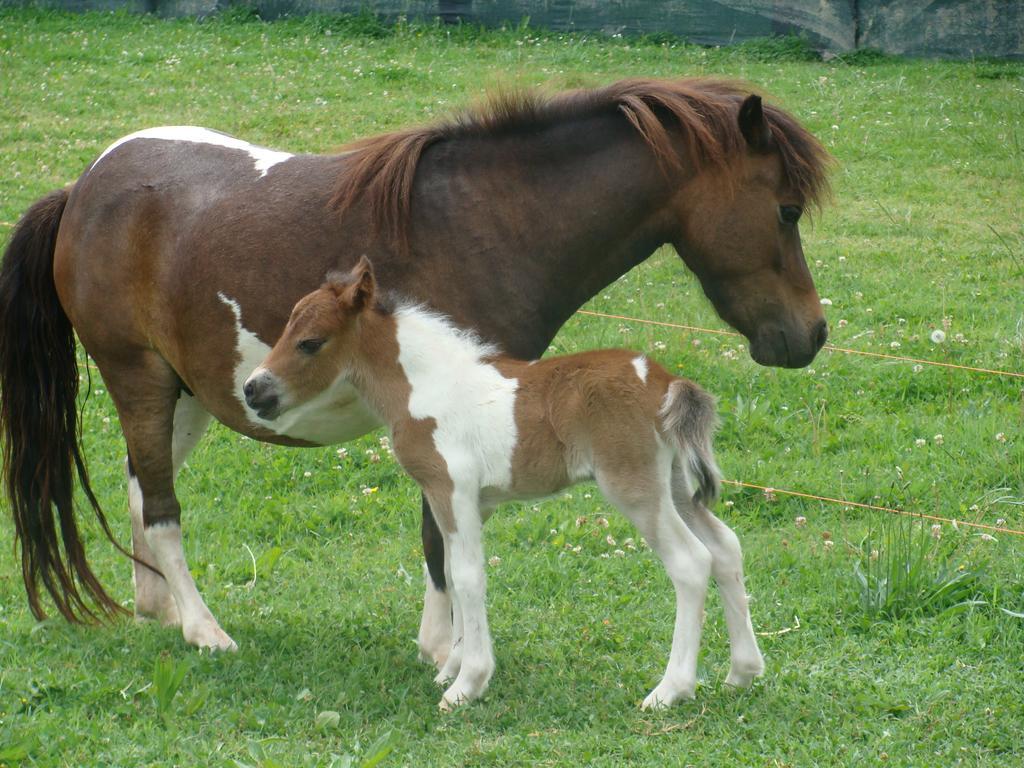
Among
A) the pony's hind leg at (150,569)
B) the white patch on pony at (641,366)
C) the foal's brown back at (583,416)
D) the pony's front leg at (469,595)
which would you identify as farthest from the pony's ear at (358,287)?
the pony's hind leg at (150,569)

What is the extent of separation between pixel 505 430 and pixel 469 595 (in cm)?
57

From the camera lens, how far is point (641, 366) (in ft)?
13.6

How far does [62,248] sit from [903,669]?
367 cm

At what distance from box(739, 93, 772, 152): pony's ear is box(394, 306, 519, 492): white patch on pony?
116cm

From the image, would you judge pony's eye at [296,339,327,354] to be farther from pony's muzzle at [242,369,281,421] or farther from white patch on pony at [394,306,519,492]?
white patch on pony at [394,306,519,492]

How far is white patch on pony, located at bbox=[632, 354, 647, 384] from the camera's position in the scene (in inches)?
162

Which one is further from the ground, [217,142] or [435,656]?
[217,142]

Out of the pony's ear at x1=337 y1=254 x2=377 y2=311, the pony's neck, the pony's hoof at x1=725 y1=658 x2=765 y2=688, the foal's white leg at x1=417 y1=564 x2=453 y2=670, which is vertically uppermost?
the pony's neck

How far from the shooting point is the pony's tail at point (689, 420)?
13.2 feet

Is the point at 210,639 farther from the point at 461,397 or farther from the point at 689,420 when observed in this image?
the point at 689,420

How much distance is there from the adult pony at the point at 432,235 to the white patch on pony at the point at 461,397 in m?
0.15

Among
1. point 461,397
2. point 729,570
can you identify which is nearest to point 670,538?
point 729,570

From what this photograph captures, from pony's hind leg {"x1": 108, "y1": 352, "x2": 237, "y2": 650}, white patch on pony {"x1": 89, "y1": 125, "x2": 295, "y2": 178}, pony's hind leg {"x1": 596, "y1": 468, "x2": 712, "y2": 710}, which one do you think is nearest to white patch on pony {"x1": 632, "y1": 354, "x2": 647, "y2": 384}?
pony's hind leg {"x1": 596, "y1": 468, "x2": 712, "y2": 710}

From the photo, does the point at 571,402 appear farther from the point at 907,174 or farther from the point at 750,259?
the point at 907,174
